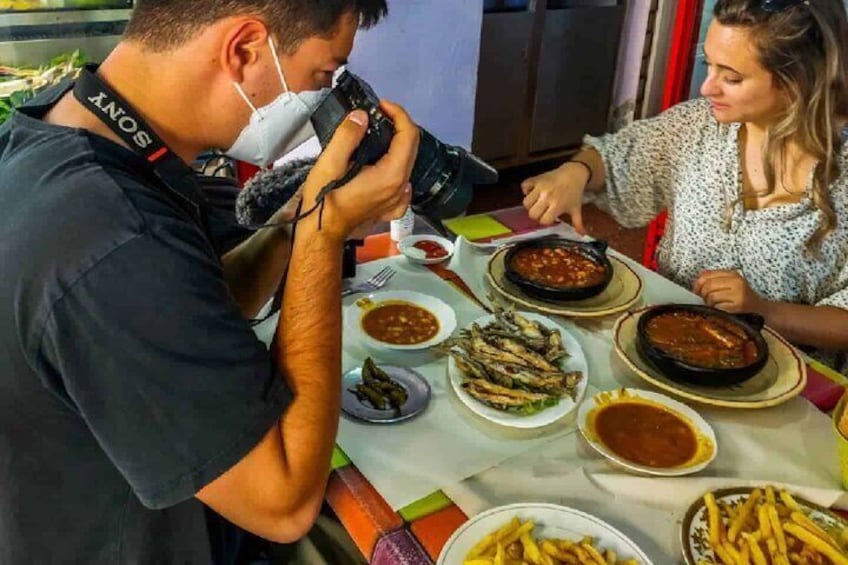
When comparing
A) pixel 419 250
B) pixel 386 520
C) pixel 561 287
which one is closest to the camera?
pixel 386 520

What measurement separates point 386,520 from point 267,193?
25.8 inches

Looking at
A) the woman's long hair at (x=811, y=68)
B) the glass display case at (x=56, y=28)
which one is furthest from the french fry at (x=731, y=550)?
the glass display case at (x=56, y=28)

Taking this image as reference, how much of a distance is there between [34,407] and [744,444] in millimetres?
1004

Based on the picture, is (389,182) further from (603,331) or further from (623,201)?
(623,201)

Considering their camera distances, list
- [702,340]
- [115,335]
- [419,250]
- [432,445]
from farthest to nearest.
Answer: [419,250] < [702,340] < [432,445] < [115,335]

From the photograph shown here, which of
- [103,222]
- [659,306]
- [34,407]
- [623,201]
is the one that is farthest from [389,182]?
[623,201]

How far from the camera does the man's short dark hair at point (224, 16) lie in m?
0.95

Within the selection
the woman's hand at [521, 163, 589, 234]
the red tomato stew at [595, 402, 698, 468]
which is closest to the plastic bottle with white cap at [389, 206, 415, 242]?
the woman's hand at [521, 163, 589, 234]

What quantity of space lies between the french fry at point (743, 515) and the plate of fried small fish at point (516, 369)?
0.95ft

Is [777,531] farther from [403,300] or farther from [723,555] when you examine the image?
[403,300]

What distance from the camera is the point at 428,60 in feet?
10.1

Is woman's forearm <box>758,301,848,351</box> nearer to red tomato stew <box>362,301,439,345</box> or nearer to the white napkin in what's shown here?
the white napkin

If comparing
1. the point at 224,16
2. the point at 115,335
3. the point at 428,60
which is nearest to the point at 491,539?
the point at 115,335

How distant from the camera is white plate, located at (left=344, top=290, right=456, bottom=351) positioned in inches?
53.6
